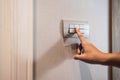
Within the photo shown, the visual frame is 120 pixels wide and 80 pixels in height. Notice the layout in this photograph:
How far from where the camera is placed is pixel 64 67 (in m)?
0.84

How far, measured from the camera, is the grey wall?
78 cm

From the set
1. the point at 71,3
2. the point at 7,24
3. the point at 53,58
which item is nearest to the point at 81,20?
the point at 71,3

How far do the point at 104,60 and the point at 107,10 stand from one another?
369mm

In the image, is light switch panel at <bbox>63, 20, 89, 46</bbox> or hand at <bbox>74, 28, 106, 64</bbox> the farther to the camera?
light switch panel at <bbox>63, 20, 89, 46</bbox>

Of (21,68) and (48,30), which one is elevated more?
(48,30)

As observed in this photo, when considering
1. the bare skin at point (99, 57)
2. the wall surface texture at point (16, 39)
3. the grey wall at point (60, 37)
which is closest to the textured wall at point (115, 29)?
the grey wall at point (60, 37)

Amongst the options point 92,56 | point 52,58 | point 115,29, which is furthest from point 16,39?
point 115,29

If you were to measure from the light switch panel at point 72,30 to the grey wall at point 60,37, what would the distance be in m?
0.02

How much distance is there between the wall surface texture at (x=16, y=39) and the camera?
726 millimetres

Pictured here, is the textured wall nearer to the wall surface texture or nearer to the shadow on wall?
the shadow on wall

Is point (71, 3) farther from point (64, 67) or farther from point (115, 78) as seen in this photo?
point (115, 78)

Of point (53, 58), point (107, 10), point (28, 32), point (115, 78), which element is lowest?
point (115, 78)

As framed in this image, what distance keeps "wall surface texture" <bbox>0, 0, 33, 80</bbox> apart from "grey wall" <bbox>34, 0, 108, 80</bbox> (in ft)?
0.14

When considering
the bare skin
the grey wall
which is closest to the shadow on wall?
the grey wall
